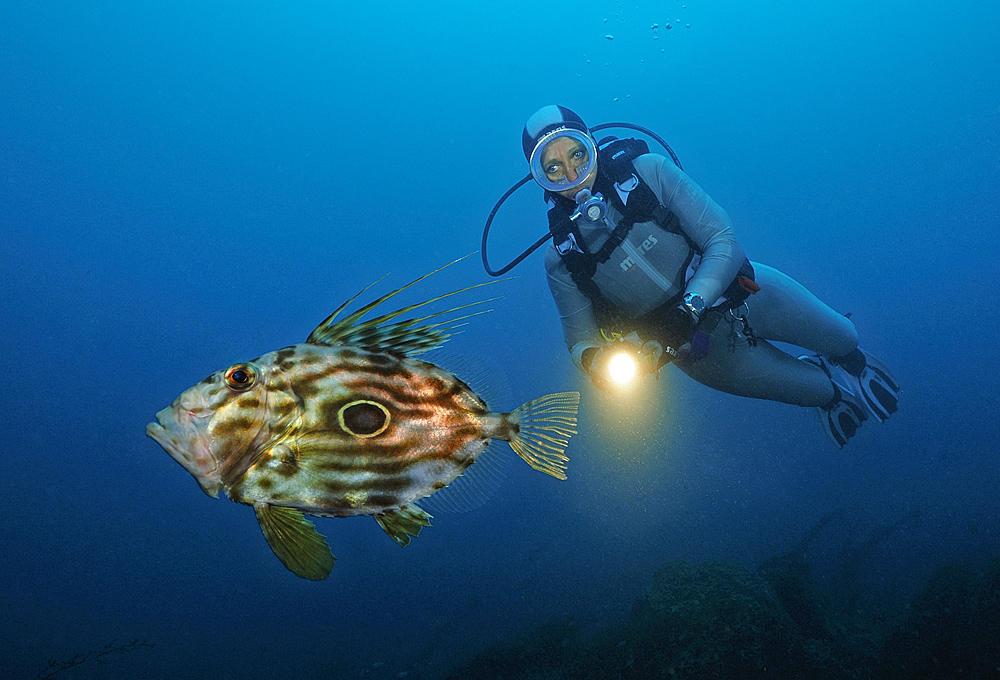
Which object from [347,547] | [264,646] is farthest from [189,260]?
[264,646]

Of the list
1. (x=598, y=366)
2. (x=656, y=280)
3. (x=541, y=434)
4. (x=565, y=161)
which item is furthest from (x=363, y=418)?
(x=656, y=280)

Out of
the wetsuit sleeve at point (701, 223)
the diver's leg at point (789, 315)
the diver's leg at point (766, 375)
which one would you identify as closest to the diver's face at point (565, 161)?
the wetsuit sleeve at point (701, 223)

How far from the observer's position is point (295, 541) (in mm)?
1407

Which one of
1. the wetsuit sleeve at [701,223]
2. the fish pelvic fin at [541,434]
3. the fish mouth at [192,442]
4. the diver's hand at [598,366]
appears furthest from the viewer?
the wetsuit sleeve at [701,223]

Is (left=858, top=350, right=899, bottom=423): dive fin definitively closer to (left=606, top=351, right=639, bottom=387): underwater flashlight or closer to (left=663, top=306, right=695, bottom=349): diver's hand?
(left=663, top=306, right=695, bottom=349): diver's hand

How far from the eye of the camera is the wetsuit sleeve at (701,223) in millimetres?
4199

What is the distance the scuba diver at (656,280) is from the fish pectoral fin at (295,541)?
2.83 m

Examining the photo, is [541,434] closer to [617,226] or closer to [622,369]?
[622,369]

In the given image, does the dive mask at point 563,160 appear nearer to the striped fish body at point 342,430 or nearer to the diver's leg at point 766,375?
the diver's leg at point 766,375

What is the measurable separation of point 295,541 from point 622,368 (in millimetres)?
2851

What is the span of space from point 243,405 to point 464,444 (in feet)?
2.30

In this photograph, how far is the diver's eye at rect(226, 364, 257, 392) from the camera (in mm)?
1416

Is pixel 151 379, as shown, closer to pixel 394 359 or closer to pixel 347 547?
pixel 347 547

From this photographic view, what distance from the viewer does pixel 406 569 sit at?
44.9ft
